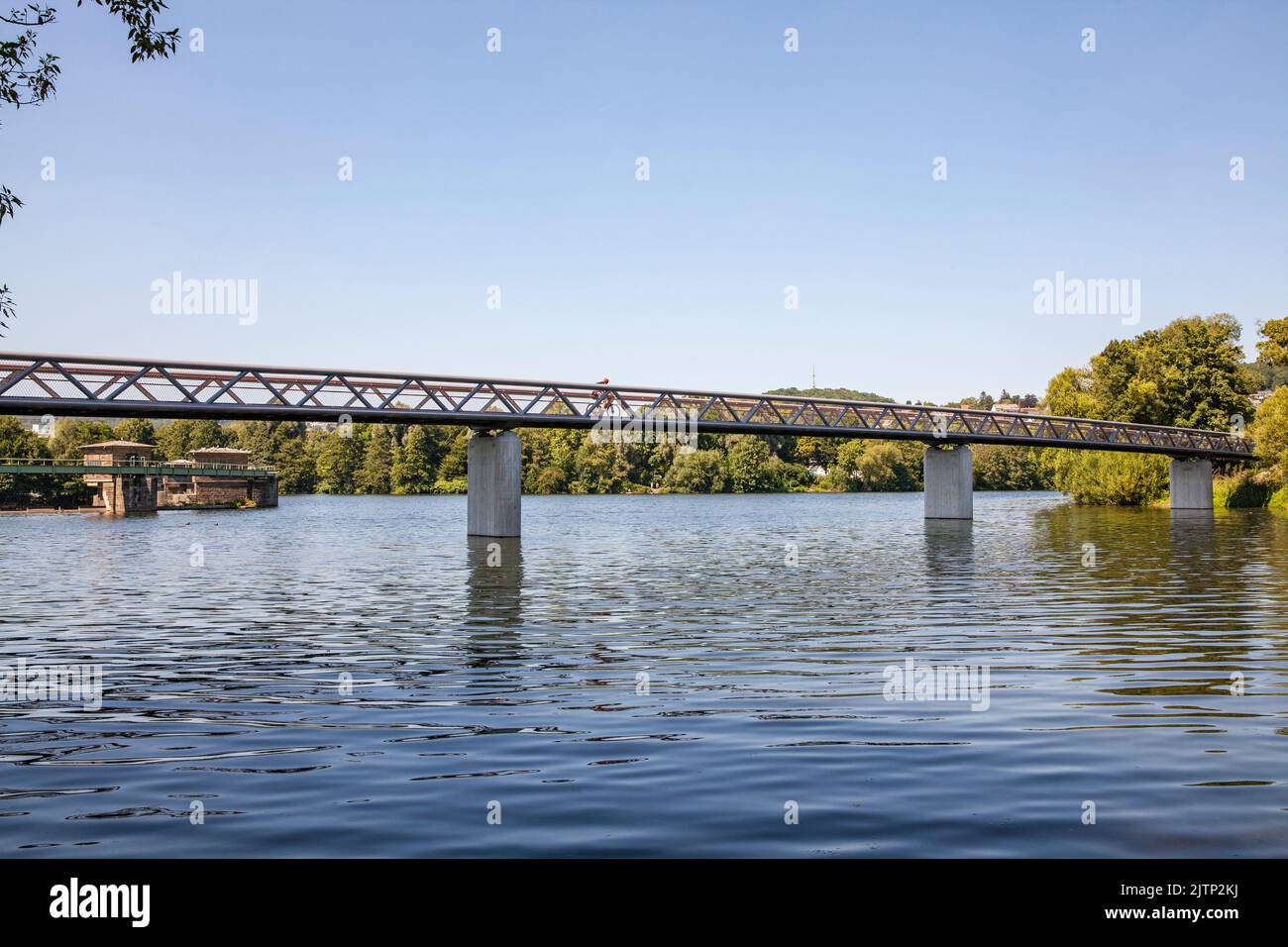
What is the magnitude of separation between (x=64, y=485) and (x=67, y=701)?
485ft

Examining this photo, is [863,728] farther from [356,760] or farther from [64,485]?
[64,485]

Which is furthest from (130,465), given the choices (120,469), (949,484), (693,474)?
(949,484)

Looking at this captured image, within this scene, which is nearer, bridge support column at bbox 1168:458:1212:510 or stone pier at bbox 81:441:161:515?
bridge support column at bbox 1168:458:1212:510

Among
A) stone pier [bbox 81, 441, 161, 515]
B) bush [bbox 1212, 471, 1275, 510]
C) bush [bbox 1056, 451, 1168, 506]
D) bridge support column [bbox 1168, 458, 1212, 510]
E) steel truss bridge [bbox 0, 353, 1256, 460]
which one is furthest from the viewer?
stone pier [bbox 81, 441, 161, 515]

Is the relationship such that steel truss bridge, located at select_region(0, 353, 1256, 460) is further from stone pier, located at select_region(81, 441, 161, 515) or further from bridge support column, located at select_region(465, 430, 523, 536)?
stone pier, located at select_region(81, 441, 161, 515)

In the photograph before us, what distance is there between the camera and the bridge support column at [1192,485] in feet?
339

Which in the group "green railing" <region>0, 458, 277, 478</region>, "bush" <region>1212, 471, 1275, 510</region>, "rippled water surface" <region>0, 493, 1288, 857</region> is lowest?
"bush" <region>1212, 471, 1275, 510</region>

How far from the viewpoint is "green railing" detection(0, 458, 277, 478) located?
420 ft

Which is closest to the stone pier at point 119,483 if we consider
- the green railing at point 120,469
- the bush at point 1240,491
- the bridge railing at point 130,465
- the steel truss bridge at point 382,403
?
the bridge railing at point 130,465

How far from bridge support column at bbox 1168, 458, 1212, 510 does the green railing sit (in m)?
113

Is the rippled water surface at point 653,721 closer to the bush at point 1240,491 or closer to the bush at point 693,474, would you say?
the bush at point 1240,491

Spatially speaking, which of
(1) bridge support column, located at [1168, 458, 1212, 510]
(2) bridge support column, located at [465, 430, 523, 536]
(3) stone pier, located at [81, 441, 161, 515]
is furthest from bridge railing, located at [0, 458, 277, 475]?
(1) bridge support column, located at [1168, 458, 1212, 510]

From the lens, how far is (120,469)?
132 meters

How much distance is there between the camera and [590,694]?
15570 mm
